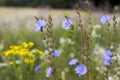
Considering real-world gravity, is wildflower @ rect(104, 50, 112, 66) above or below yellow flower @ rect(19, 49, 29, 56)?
above

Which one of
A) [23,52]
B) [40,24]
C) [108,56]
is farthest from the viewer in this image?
[23,52]

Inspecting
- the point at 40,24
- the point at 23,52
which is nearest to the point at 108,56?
the point at 40,24

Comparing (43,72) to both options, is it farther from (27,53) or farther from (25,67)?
(27,53)

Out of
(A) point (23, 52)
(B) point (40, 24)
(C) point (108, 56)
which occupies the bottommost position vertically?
(A) point (23, 52)

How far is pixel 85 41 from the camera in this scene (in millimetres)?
2984

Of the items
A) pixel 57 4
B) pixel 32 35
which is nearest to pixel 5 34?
pixel 32 35

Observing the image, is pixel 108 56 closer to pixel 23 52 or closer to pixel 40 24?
pixel 40 24

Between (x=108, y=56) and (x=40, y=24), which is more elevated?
(x=40, y=24)

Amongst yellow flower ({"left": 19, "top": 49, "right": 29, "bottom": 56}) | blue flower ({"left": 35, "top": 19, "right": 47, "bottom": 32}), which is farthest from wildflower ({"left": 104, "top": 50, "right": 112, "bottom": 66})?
yellow flower ({"left": 19, "top": 49, "right": 29, "bottom": 56})

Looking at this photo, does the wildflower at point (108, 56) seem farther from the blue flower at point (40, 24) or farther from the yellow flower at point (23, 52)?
the yellow flower at point (23, 52)

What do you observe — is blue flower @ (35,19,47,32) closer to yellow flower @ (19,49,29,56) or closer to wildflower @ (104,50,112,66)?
wildflower @ (104,50,112,66)

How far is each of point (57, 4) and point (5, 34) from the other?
53.7 ft

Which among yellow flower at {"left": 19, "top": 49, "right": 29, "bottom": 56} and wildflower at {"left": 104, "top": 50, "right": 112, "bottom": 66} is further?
yellow flower at {"left": 19, "top": 49, "right": 29, "bottom": 56}

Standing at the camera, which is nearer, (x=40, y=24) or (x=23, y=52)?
(x=40, y=24)
